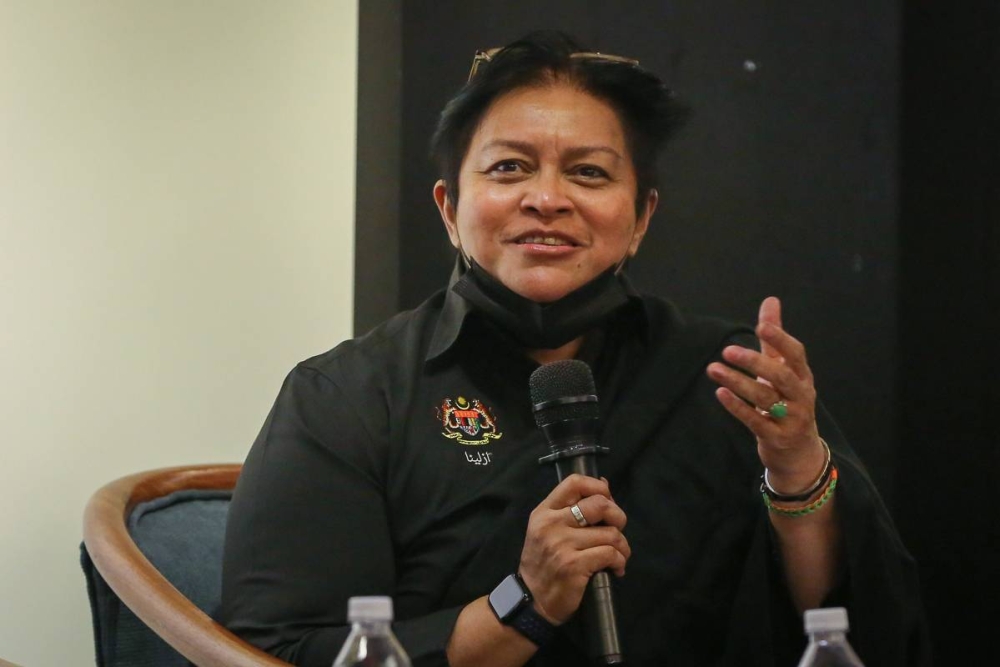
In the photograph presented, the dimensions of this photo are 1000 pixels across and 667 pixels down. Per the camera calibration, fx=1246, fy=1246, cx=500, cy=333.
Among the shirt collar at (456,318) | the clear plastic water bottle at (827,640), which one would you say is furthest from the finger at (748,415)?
the shirt collar at (456,318)

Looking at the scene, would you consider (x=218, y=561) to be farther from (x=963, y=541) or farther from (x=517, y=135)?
(x=963, y=541)

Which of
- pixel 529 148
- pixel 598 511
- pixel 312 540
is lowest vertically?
pixel 312 540

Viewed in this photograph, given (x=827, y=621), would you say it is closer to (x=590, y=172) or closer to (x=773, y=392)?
(x=773, y=392)

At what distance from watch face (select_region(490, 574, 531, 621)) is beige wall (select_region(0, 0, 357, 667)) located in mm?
1112

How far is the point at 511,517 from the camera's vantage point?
63.9 inches

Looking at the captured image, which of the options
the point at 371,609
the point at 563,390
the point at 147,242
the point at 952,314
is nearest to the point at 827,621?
the point at 371,609

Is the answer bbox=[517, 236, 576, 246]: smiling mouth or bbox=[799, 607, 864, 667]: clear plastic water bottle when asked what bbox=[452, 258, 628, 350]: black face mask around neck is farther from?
bbox=[799, 607, 864, 667]: clear plastic water bottle

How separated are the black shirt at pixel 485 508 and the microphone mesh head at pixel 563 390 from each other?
238 millimetres

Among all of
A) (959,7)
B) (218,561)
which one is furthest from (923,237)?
(218,561)

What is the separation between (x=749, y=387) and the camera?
4.44 feet

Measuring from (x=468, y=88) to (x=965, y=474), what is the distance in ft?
4.13

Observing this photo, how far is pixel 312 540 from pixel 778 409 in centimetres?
60

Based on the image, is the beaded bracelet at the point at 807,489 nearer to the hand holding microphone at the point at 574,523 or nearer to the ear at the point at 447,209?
the hand holding microphone at the point at 574,523

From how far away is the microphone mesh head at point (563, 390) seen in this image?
140 centimetres
